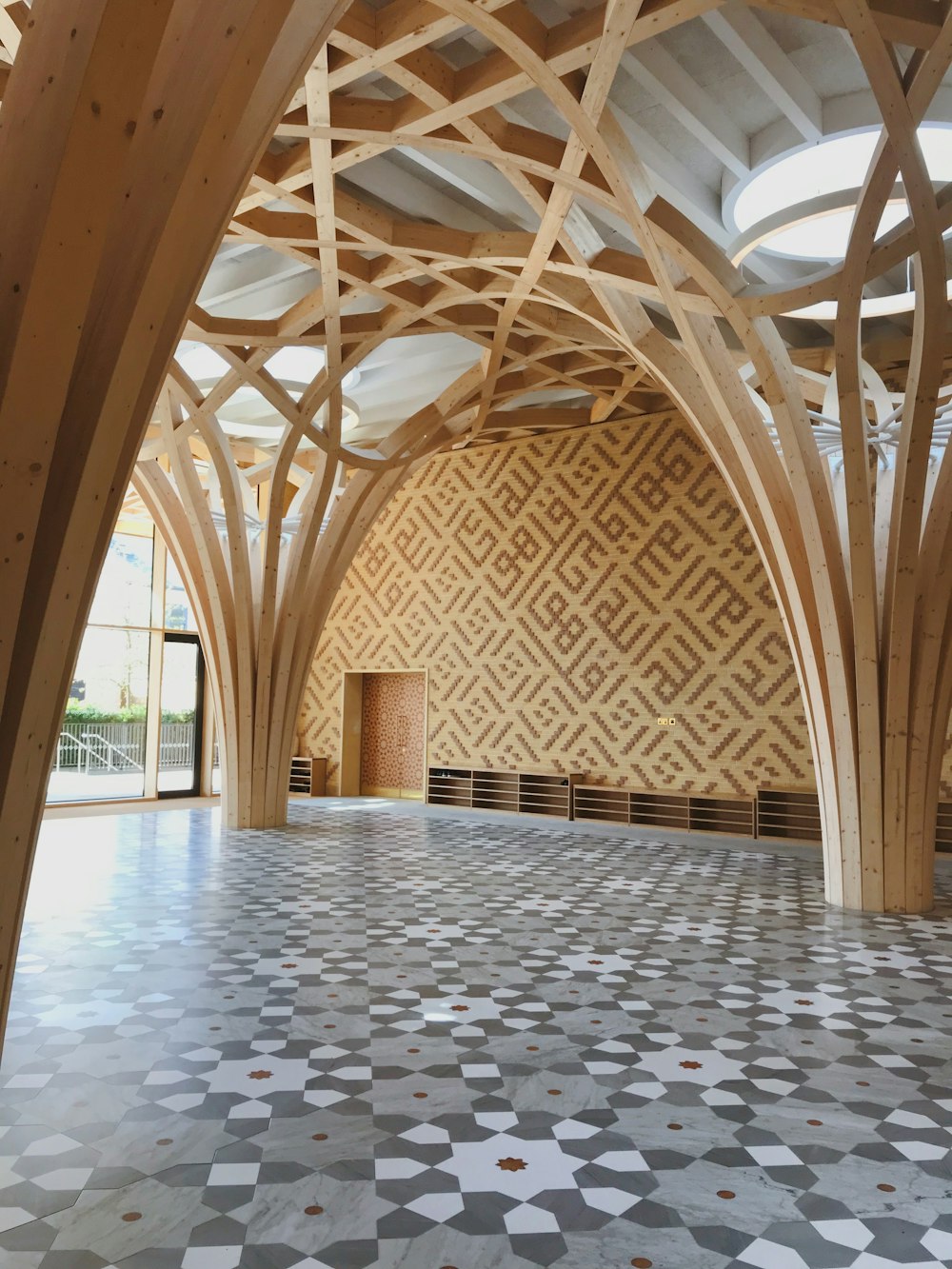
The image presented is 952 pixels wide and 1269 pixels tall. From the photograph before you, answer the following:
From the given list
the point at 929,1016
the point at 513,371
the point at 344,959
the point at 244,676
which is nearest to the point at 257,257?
the point at 513,371

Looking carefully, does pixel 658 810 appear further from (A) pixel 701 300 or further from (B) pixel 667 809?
(A) pixel 701 300

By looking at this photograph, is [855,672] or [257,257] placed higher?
[257,257]

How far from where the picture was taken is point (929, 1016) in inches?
192

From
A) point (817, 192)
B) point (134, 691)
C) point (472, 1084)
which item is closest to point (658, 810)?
point (817, 192)

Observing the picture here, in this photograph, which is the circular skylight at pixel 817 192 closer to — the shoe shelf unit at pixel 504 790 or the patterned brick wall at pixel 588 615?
the patterned brick wall at pixel 588 615

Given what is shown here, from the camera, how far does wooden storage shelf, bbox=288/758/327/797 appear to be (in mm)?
15930

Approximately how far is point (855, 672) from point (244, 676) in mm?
6698

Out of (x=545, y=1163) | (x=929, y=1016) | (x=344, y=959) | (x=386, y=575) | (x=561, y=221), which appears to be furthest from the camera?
(x=386, y=575)

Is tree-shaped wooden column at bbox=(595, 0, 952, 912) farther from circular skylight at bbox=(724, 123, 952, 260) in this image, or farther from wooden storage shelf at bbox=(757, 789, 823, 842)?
wooden storage shelf at bbox=(757, 789, 823, 842)

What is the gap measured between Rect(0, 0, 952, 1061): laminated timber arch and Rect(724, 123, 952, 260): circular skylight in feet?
1.04

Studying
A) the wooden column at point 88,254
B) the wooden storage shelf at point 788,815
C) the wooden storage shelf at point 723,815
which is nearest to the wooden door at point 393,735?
the wooden storage shelf at point 723,815

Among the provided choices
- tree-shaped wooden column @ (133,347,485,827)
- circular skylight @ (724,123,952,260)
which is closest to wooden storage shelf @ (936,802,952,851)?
circular skylight @ (724,123,952,260)

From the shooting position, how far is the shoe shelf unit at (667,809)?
1176 centimetres

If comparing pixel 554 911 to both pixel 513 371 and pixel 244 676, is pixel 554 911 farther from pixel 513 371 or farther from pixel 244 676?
pixel 513 371
